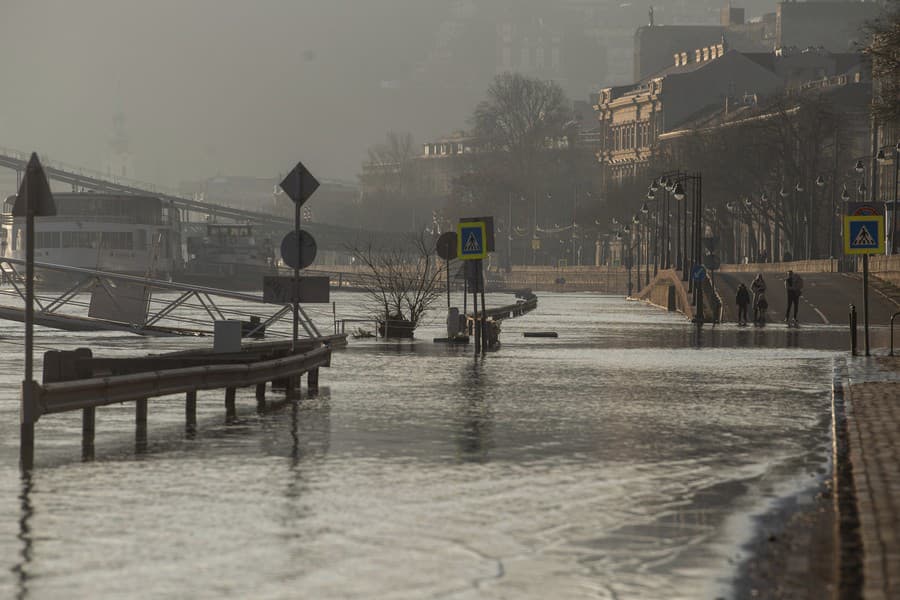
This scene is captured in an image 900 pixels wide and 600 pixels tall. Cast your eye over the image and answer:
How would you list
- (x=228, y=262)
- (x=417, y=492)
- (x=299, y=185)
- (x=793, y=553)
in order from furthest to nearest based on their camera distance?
(x=228, y=262) < (x=299, y=185) < (x=417, y=492) < (x=793, y=553)

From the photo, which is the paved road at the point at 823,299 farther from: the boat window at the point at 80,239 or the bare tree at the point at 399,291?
the boat window at the point at 80,239

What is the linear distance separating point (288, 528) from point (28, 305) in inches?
233

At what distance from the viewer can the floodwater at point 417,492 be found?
32.5 ft

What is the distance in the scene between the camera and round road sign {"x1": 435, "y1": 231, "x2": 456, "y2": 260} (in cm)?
4431

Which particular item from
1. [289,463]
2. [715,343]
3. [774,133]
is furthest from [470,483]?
[774,133]

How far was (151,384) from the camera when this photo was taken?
734 inches

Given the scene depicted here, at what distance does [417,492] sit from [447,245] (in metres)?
31.8

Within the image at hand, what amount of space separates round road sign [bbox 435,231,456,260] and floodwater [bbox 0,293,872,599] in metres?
17.8

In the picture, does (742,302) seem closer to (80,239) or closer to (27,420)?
(27,420)

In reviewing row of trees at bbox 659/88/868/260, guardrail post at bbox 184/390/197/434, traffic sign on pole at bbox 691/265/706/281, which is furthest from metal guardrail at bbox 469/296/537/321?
guardrail post at bbox 184/390/197/434

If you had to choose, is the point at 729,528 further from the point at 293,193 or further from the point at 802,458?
the point at 293,193

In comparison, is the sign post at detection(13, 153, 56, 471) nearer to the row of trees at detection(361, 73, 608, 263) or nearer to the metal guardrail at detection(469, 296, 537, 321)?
the metal guardrail at detection(469, 296, 537, 321)

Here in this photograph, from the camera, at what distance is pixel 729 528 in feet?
38.3

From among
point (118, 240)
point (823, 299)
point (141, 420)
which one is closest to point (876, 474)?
point (141, 420)
